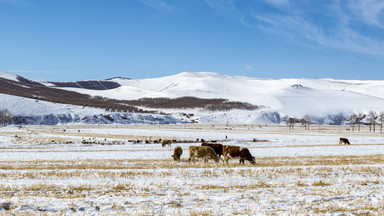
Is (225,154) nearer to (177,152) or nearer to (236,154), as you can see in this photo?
(236,154)

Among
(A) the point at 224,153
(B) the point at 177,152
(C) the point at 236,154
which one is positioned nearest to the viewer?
(C) the point at 236,154

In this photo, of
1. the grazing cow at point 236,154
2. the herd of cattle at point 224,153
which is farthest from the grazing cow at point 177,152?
the grazing cow at point 236,154

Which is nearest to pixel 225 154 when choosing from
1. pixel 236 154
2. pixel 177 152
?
pixel 236 154

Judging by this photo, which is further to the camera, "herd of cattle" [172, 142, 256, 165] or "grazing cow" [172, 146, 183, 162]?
"grazing cow" [172, 146, 183, 162]

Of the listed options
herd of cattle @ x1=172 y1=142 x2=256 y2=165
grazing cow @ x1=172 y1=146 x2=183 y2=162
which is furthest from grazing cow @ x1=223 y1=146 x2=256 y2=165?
grazing cow @ x1=172 y1=146 x2=183 y2=162

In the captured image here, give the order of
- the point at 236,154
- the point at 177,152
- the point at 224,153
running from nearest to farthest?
the point at 236,154, the point at 224,153, the point at 177,152

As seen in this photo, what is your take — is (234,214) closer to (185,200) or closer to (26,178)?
(185,200)

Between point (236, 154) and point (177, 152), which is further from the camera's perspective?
point (177, 152)

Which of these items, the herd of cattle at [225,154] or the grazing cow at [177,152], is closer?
the herd of cattle at [225,154]

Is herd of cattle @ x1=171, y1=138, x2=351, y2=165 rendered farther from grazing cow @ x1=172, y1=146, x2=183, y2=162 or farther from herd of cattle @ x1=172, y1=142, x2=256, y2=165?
grazing cow @ x1=172, y1=146, x2=183, y2=162

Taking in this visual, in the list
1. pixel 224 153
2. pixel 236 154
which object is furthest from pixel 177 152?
pixel 236 154

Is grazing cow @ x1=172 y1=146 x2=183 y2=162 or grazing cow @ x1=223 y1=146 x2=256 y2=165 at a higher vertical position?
grazing cow @ x1=223 y1=146 x2=256 y2=165

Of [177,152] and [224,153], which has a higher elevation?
[224,153]

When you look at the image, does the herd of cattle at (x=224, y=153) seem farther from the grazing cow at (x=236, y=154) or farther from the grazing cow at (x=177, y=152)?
the grazing cow at (x=177, y=152)
